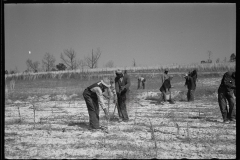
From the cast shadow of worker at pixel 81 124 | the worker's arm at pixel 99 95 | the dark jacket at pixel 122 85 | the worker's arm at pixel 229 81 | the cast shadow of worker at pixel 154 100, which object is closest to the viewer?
the worker's arm at pixel 99 95

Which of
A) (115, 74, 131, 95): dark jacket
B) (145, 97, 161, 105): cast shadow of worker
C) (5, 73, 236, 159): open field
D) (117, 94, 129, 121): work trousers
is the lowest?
(5, 73, 236, 159): open field

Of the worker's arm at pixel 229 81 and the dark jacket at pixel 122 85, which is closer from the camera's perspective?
the worker's arm at pixel 229 81

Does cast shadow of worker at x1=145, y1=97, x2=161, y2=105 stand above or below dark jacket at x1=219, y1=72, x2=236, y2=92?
below

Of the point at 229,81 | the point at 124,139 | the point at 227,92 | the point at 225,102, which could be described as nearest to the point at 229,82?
the point at 229,81

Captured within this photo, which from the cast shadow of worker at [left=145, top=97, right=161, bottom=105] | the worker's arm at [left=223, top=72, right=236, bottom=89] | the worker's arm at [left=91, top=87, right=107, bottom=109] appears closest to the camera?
the worker's arm at [left=91, top=87, right=107, bottom=109]

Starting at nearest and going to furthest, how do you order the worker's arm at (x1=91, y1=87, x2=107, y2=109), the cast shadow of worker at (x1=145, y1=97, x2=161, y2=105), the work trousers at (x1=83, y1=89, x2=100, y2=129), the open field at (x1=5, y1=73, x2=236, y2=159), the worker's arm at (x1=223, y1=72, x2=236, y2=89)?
the open field at (x1=5, y1=73, x2=236, y2=159), the worker's arm at (x1=91, y1=87, x2=107, y2=109), the work trousers at (x1=83, y1=89, x2=100, y2=129), the worker's arm at (x1=223, y1=72, x2=236, y2=89), the cast shadow of worker at (x1=145, y1=97, x2=161, y2=105)

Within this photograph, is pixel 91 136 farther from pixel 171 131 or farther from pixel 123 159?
pixel 171 131

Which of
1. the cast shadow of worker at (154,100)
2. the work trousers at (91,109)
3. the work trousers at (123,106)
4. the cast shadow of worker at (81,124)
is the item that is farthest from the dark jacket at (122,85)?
the cast shadow of worker at (154,100)

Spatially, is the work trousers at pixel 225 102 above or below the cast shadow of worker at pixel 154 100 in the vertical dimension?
above

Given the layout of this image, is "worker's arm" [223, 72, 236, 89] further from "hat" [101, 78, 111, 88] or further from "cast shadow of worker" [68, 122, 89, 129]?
"cast shadow of worker" [68, 122, 89, 129]

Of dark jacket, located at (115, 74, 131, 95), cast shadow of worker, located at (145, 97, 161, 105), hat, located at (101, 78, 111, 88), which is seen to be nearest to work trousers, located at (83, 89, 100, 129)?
hat, located at (101, 78, 111, 88)

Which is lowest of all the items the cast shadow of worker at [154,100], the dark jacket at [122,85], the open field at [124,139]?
the open field at [124,139]

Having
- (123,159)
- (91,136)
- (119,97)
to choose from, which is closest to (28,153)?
(91,136)

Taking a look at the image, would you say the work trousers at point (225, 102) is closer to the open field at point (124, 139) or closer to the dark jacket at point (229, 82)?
the dark jacket at point (229, 82)
